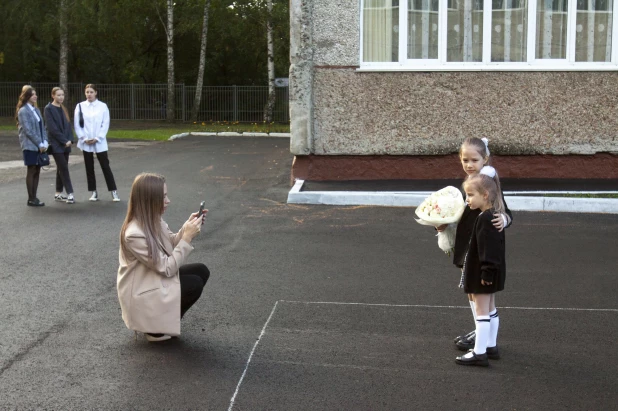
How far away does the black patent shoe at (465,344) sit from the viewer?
574cm

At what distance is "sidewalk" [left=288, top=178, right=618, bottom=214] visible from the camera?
1169cm

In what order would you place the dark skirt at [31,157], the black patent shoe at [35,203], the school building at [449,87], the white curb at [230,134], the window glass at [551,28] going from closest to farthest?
1. the black patent shoe at [35,203]
2. the dark skirt at [31,157]
3. the school building at [449,87]
4. the window glass at [551,28]
5. the white curb at [230,134]

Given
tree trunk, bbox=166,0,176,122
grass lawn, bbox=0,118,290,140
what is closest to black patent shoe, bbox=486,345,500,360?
grass lawn, bbox=0,118,290,140

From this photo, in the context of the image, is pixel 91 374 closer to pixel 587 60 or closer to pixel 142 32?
pixel 587 60

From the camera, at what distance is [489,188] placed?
536 cm

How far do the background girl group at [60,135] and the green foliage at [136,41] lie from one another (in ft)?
87.9

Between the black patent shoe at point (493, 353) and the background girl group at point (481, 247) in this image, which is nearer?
the background girl group at point (481, 247)

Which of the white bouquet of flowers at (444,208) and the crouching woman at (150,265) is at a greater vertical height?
the white bouquet of flowers at (444,208)

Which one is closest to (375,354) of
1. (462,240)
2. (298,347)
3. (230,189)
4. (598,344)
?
(298,347)

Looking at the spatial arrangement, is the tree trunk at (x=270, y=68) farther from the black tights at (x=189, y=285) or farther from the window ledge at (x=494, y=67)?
the black tights at (x=189, y=285)

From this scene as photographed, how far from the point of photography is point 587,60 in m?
14.2

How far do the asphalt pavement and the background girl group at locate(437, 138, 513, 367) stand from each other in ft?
0.62

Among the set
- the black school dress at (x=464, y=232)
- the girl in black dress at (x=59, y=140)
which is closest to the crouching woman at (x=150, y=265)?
the black school dress at (x=464, y=232)

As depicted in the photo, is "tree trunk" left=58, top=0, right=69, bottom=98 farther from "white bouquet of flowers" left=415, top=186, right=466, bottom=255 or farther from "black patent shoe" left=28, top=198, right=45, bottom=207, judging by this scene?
"white bouquet of flowers" left=415, top=186, right=466, bottom=255
